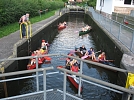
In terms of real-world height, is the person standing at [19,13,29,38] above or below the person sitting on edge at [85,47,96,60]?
above

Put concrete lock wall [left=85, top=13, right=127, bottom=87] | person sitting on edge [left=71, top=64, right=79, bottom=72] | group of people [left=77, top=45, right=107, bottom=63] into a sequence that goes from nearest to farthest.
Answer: concrete lock wall [left=85, top=13, right=127, bottom=87], person sitting on edge [left=71, top=64, right=79, bottom=72], group of people [left=77, top=45, right=107, bottom=63]

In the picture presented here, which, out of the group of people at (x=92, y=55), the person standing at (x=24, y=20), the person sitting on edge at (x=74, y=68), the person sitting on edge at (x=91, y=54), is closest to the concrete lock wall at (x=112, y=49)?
the group of people at (x=92, y=55)

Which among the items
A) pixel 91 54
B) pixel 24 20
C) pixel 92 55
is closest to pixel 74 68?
pixel 92 55

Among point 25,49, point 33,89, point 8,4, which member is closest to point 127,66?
point 33,89

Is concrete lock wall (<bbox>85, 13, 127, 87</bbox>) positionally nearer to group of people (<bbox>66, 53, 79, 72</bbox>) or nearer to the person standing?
group of people (<bbox>66, 53, 79, 72</bbox>)

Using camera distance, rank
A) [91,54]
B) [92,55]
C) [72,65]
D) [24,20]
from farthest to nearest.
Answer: [91,54] → [92,55] → [24,20] → [72,65]

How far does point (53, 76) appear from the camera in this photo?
10281mm

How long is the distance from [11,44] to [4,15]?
650 cm

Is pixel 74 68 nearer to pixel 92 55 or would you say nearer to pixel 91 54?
pixel 92 55

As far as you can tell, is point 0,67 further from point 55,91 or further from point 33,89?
point 55,91

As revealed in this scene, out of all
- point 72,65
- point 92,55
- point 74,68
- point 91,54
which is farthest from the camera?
point 91,54

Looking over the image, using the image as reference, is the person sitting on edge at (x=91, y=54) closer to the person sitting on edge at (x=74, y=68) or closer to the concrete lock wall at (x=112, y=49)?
the concrete lock wall at (x=112, y=49)

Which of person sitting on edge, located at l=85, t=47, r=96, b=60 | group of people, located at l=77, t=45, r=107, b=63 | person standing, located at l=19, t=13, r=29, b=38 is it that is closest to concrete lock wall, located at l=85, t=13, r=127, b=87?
group of people, located at l=77, t=45, r=107, b=63

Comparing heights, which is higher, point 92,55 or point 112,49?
point 112,49
